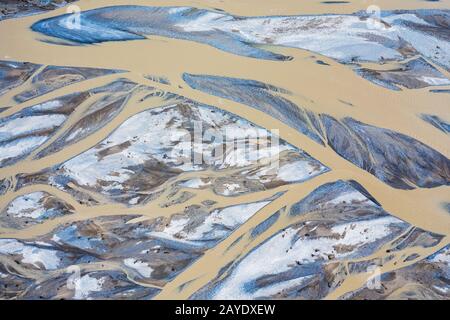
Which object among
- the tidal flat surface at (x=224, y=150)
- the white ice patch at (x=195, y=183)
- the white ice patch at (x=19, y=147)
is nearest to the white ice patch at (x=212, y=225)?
the tidal flat surface at (x=224, y=150)

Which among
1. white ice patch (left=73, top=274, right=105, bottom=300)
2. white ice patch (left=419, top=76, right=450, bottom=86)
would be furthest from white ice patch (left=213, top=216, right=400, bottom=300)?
white ice patch (left=419, top=76, right=450, bottom=86)

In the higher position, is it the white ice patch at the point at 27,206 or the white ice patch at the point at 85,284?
the white ice patch at the point at 27,206

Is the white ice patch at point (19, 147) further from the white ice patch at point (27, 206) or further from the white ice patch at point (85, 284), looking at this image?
the white ice patch at point (85, 284)

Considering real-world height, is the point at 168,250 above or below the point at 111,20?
below

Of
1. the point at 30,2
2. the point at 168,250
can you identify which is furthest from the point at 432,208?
the point at 30,2

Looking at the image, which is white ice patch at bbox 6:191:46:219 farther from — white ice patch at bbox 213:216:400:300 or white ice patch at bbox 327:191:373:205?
white ice patch at bbox 327:191:373:205

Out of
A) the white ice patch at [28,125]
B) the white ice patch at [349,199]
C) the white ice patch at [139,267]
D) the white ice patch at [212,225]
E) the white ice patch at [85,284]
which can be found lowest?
the white ice patch at [85,284]
